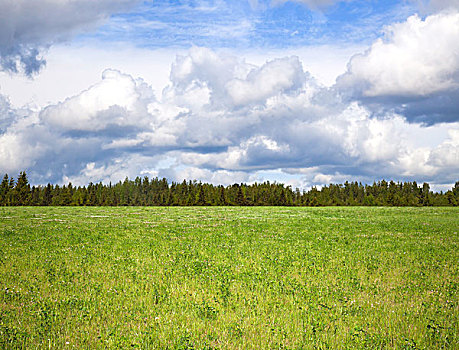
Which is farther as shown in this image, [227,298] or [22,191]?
[22,191]

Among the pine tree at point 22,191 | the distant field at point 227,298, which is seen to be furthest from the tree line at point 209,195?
the distant field at point 227,298

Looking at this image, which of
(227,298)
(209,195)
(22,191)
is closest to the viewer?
(227,298)

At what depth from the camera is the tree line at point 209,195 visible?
137400mm

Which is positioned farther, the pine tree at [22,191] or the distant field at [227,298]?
the pine tree at [22,191]

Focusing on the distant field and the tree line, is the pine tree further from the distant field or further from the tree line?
the distant field

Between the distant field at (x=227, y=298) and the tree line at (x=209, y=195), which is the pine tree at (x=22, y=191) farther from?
the distant field at (x=227, y=298)

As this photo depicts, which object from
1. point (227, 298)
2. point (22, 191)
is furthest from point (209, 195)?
point (227, 298)

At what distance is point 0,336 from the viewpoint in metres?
8.46

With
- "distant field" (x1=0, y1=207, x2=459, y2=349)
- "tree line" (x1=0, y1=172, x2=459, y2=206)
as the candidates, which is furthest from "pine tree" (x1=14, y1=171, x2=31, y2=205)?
"distant field" (x1=0, y1=207, x2=459, y2=349)

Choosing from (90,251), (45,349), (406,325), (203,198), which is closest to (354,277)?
(406,325)

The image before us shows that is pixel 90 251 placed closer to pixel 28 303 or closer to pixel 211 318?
pixel 28 303

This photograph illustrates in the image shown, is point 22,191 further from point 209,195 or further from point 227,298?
point 227,298

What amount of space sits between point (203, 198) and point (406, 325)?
139 meters

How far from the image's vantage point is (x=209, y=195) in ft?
491
